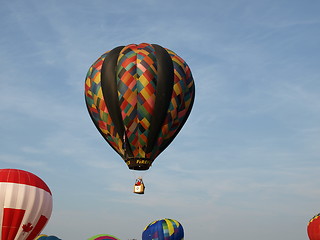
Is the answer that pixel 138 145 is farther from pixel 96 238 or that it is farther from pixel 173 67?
pixel 96 238

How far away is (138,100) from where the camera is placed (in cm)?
2453

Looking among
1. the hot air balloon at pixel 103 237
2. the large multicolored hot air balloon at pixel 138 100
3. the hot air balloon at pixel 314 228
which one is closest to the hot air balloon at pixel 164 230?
the hot air balloon at pixel 103 237

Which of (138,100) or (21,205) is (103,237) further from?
(138,100)

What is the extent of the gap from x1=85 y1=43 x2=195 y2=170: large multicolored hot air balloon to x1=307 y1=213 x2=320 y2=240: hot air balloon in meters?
21.4

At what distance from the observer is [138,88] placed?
24.5 metres

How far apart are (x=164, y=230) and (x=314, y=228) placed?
1246 cm

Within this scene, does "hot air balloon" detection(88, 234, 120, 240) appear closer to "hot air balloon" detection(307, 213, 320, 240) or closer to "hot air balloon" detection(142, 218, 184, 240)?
"hot air balloon" detection(142, 218, 184, 240)

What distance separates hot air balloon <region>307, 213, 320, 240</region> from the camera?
42000 millimetres

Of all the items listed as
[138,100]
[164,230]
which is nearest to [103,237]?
[164,230]

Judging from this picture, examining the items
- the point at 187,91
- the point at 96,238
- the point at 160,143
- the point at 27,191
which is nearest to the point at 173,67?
the point at 187,91

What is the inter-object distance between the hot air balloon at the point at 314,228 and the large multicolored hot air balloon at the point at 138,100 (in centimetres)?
2144

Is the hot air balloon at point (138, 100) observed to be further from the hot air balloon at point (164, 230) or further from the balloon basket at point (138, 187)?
the hot air balloon at point (164, 230)

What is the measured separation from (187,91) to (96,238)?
1175cm

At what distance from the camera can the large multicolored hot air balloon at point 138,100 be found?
24.5 metres
